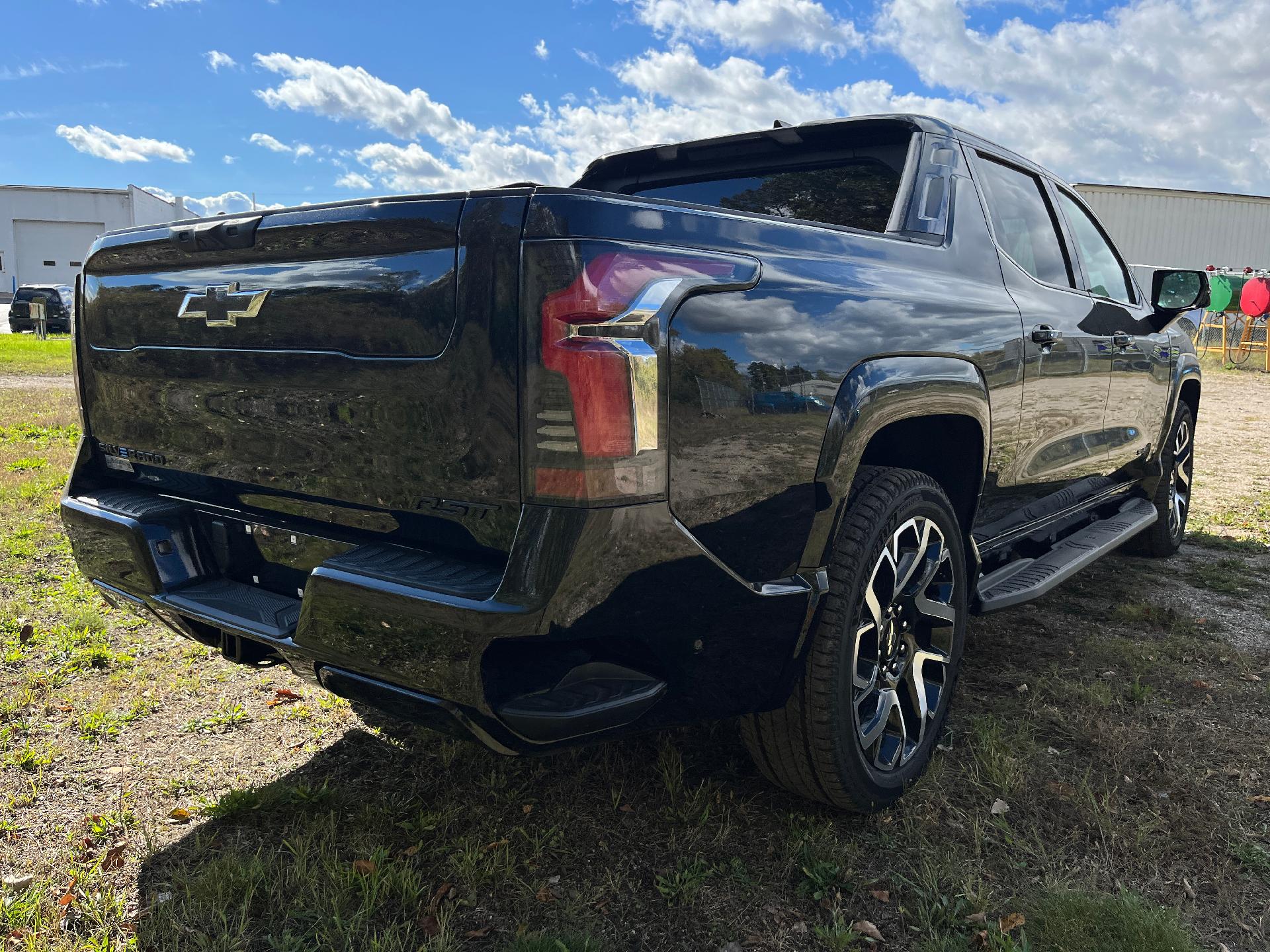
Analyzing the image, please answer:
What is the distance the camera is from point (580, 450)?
1.72 metres

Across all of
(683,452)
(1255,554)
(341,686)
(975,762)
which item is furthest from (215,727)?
(1255,554)

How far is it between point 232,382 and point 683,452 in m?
1.11

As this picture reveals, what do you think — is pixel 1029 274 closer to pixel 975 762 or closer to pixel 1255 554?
pixel 975 762

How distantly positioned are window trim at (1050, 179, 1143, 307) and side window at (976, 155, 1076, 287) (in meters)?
0.16

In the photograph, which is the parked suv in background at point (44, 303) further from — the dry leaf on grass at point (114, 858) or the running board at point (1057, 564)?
the running board at point (1057, 564)

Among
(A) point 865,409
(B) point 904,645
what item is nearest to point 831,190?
(A) point 865,409

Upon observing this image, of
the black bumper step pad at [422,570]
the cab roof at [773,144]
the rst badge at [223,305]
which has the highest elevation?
the cab roof at [773,144]

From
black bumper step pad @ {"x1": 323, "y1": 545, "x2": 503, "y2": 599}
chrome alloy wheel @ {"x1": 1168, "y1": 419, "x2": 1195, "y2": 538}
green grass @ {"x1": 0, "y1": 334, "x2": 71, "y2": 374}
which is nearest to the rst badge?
black bumper step pad @ {"x1": 323, "y1": 545, "x2": 503, "y2": 599}

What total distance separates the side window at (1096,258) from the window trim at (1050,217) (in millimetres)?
120

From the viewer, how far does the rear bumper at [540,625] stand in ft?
5.73

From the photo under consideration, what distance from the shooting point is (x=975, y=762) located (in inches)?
113

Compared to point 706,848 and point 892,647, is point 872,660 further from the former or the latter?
point 706,848

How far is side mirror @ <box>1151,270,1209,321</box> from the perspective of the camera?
443cm

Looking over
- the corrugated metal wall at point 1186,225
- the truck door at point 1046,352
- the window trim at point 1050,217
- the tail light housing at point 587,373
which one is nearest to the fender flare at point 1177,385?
the truck door at point 1046,352
